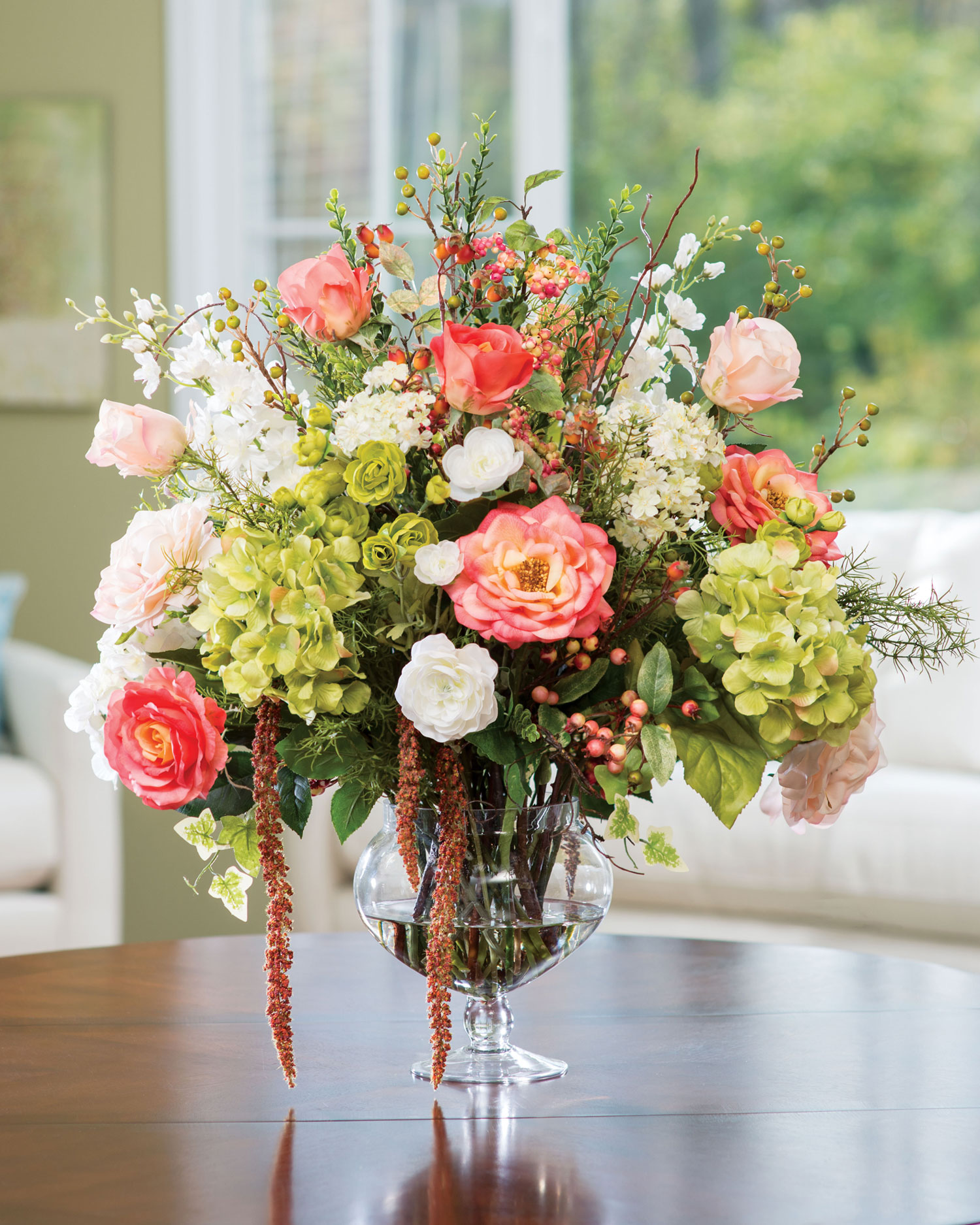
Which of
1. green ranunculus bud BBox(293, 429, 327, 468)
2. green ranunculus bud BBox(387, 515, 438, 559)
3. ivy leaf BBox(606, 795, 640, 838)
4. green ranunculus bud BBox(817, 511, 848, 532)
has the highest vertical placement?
green ranunculus bud BBox(293, 429, 327, 468)

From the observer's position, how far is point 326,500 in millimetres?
870

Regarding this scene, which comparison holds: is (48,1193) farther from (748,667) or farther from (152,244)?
(152,244)

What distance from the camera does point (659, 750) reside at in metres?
0.85

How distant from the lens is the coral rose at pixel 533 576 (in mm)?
821

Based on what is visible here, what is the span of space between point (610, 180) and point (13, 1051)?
234 inches

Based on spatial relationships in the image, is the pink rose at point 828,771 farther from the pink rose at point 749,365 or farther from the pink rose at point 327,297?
the pink rose at point 327,297

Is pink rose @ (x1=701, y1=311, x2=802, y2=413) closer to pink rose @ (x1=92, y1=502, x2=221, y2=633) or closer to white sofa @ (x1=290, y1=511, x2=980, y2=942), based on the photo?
pink rose @ (x1=92, y1=502, x2=221, y2=633)

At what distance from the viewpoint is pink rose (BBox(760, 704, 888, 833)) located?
96 centimetres

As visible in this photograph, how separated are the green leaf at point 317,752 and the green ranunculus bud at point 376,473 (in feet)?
0.48

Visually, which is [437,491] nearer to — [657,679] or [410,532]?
[410,532]

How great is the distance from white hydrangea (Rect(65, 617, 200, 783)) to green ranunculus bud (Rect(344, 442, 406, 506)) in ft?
0.56

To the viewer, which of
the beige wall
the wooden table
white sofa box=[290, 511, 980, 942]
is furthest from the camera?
the beige wall

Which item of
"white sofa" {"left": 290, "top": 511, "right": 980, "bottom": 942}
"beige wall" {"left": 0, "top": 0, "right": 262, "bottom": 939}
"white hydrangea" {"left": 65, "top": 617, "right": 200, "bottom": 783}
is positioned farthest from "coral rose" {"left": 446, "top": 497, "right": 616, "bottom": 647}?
"beige wall" {"left": 0, "top": 0, "right": 262, "bottom": 939}

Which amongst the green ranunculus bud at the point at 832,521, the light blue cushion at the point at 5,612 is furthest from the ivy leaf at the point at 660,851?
the light blue cushion at the point at 5,612
